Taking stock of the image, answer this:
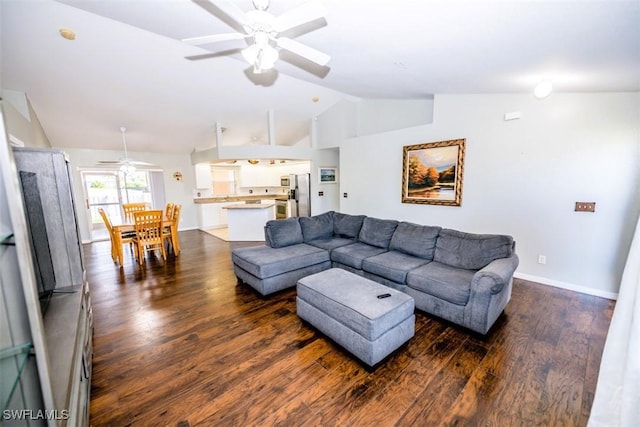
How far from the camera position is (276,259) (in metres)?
3.23

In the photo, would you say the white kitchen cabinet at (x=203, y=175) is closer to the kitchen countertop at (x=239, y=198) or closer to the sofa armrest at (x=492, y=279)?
the kitchen countertop at (x=239, y=198)

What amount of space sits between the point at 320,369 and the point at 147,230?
416cm

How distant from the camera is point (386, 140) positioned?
15.6ft

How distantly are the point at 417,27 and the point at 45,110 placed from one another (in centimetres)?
575

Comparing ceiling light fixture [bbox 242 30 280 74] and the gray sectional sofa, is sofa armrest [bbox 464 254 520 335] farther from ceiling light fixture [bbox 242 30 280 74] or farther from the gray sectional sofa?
ceiling light fixture [bbox 242 30 280 74]

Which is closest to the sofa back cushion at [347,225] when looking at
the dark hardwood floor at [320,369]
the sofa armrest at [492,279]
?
the dark hardwood floor at [320,369]

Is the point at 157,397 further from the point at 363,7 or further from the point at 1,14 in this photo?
the point at 1,14

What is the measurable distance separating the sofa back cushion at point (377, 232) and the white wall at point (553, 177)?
1093mm

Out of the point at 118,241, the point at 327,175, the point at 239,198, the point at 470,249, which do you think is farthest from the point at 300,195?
the point at 470,249

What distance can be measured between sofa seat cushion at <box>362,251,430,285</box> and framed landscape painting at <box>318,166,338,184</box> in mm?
3585

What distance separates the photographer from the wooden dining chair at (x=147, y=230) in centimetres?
443

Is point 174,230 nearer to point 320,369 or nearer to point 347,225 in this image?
point 347,225

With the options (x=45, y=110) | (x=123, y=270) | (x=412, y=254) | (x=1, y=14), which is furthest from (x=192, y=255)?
(x=412, y=254)

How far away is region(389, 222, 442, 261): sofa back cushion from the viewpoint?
321cm
